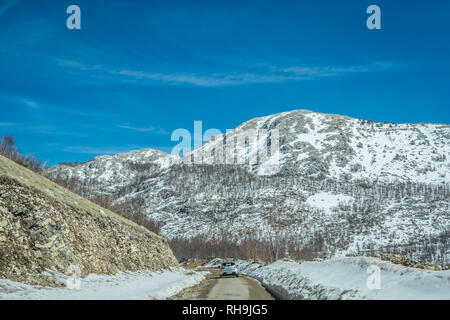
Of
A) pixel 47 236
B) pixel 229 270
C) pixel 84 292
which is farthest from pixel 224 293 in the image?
pixel 229 270

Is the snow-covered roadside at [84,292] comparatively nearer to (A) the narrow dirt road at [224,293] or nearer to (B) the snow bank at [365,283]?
(A) the narrow dirt road at [224,293]

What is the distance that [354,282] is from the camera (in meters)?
14.9

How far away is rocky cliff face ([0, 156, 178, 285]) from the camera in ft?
56.4

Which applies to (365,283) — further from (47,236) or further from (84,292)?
(47,236)

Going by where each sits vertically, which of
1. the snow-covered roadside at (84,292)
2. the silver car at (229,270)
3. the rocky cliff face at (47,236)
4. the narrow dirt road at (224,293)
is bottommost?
the silver car at (229,270)

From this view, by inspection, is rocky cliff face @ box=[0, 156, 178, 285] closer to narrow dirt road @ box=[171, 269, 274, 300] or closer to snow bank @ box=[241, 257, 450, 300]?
narrow dirt road @ box=[171, 269, 274, 300]

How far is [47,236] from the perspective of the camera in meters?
20.4

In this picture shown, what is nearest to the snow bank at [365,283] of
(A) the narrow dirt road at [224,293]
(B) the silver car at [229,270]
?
(A) the narrow dirt road at [224,293]

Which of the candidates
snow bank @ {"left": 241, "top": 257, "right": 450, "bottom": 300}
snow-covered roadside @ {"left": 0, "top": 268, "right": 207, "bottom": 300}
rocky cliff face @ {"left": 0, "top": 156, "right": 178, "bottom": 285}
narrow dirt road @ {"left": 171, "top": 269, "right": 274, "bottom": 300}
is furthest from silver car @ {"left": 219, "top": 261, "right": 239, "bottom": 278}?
snow bank @ {"left": 241, "top": 257, "right": 450, "bottom": 300}

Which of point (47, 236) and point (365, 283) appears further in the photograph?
point (47, 236)

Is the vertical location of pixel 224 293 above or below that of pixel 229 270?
above

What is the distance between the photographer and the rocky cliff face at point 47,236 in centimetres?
1719
